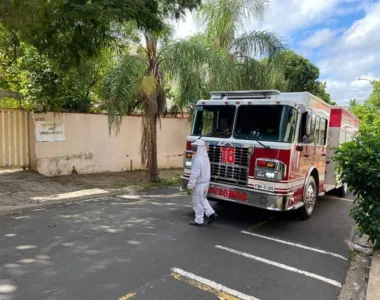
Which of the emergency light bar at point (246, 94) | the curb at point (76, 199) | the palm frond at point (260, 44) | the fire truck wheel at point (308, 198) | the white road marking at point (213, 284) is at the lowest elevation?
the curb at point (76, 199)

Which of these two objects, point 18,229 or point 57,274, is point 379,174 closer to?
point 57,274

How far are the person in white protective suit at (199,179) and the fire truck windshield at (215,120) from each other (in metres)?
0.70

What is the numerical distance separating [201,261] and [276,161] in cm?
223

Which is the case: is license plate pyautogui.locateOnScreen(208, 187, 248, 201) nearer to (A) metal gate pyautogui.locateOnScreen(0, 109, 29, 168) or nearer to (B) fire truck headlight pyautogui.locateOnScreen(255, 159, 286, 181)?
(B) fire truck headlight pyautogui.locateOnScreen(255, 159, 286, 181)

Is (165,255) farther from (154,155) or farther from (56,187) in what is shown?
(154,155)

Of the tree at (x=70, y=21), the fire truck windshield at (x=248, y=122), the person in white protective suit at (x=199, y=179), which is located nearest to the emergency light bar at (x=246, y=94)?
the fire truck windshield at (x=248, y=122)

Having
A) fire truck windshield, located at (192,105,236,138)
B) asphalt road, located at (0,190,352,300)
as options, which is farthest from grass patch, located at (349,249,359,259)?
fire truck windshield, located at (192,105,236,138)

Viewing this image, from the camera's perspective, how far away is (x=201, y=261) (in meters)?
4.38

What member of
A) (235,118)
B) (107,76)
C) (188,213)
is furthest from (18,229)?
(107,76)

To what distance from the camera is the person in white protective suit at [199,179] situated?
5891 mm

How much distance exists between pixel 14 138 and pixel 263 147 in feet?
24.9

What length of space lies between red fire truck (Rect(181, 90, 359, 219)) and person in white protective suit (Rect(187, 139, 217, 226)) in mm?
318

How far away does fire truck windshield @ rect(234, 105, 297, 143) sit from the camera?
18.8 ft

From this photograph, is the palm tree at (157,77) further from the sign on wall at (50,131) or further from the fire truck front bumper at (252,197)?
the fire truck front bumper at (252,197)
